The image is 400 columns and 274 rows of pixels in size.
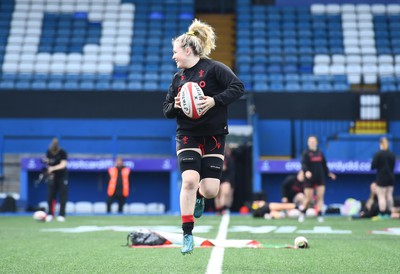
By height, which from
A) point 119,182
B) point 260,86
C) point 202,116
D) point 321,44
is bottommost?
point 119,182

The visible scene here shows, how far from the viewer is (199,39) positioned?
7547 millimetres

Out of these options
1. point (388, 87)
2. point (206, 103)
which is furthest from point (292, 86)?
point (206, 103)

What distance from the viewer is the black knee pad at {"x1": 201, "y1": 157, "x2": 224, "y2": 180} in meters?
7.42

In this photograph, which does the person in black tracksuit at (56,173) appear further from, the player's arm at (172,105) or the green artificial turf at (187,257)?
the player's arm at (172,105)

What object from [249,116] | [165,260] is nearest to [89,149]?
[249,116]

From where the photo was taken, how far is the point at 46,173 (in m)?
17.8

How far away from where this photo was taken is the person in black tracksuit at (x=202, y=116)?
721cm

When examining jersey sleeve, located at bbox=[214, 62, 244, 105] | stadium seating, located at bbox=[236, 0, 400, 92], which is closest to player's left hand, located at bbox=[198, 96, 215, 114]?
jersey sleeve, located at bbox=[214, 62, 244, 105]

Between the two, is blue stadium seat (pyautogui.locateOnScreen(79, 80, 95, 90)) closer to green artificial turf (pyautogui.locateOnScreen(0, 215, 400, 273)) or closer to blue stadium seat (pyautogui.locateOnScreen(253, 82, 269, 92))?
blue stadium seat (pyautogui.locateOnScreen(253, 82, 269, 92))

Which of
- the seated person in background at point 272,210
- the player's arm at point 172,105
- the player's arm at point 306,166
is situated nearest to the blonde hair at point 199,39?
the player's arm at point 172,105

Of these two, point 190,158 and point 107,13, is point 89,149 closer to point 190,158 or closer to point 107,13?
point 107,13

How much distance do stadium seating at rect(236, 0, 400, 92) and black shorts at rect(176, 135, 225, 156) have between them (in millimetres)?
16457

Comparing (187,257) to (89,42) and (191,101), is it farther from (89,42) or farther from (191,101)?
(89,42)

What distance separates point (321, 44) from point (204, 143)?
816 inches
